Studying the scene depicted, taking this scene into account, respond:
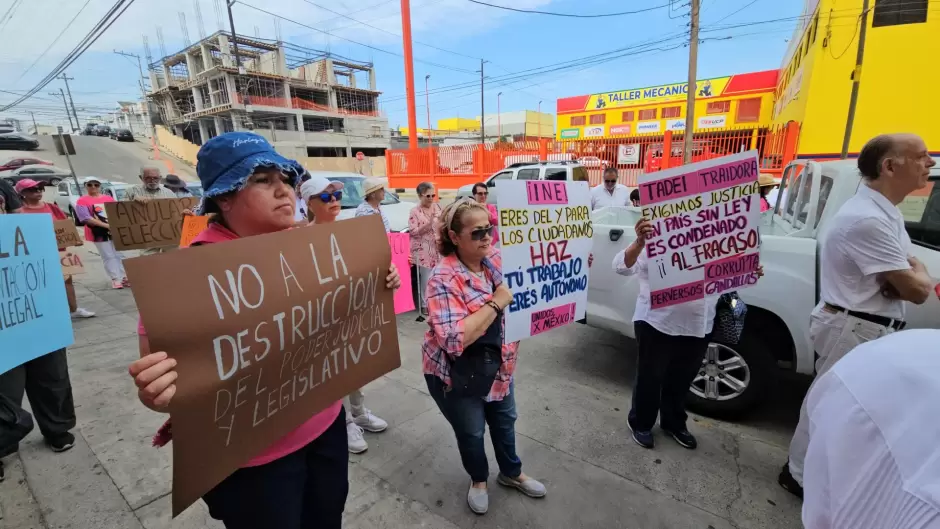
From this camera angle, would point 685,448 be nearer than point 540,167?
Yes

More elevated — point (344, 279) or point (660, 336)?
point (344, 279)

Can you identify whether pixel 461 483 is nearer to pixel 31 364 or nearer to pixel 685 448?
pixel 685 448

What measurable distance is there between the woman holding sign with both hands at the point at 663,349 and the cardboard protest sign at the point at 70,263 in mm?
4909

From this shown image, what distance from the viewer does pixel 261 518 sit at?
4.36 ft

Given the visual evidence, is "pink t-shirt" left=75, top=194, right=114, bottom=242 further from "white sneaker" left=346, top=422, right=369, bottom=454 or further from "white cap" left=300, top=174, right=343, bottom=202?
"white sneaker" left=346, top=422, right=369, bottom=454

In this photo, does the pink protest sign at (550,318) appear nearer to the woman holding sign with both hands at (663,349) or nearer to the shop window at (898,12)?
the woman holding sign with both hands at (663,349)

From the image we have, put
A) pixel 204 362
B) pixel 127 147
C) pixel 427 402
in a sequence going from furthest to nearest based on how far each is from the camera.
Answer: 1. pixel 127 147
2. pixel 427 402
3. pixel 204 362

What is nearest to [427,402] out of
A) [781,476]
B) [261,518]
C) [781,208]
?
[261,518]

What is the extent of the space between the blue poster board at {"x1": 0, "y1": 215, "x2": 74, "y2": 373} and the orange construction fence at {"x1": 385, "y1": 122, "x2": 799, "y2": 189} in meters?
12.7

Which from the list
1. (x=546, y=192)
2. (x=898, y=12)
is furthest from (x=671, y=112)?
(x=546, y=192)

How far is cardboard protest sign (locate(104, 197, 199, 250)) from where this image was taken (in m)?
4.85

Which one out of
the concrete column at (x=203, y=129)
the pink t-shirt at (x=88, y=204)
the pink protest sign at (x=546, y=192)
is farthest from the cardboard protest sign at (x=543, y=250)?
the concrete column at (x=203, y=129)

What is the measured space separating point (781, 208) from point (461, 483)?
383cm

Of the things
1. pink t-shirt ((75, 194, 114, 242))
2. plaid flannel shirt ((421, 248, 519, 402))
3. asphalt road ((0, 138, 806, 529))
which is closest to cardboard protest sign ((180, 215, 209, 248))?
asphalt road ((0, 138, 806, 529))
